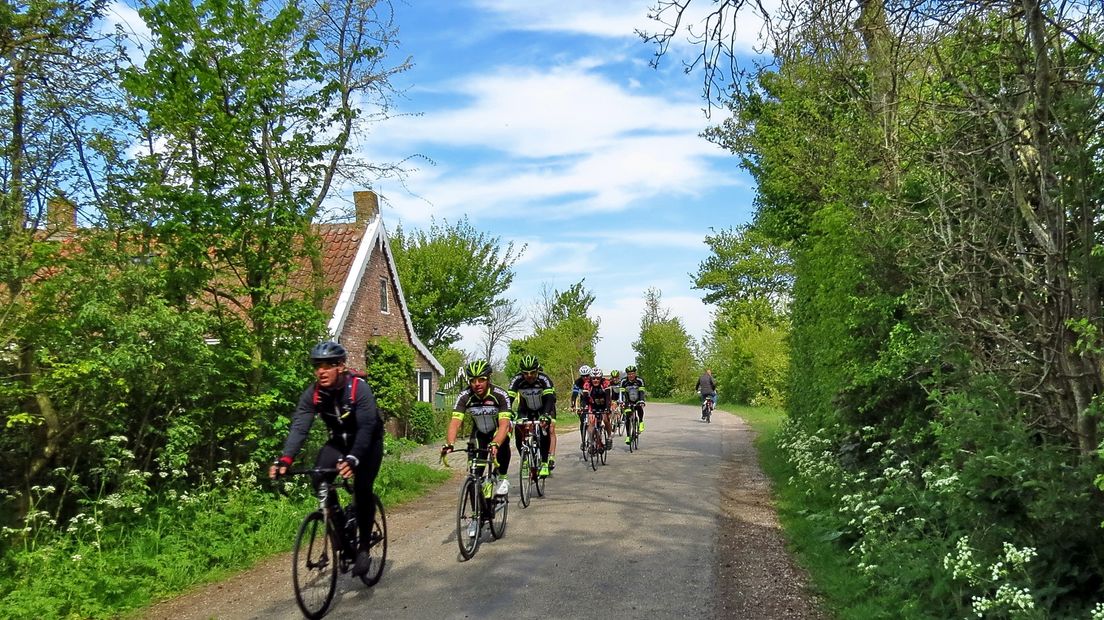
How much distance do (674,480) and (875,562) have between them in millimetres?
6673

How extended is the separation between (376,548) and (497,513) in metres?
1.93

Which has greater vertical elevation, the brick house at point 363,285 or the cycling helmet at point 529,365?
the brick house at point 363,285

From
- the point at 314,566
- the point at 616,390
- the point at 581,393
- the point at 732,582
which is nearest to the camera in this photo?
the point at 314,566

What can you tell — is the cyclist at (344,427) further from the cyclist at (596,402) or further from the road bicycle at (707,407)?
the road bicycle at (707,407)

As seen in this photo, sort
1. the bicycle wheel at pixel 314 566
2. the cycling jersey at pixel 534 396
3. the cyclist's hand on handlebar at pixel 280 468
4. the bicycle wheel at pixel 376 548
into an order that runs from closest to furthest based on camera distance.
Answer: the cyclist's hand on handlebar at pixel 280 468, the bicycle wheel at pixel 314 566, the bicycle wheel at pixel 376 548, the cycling jersey at pixel 534 396

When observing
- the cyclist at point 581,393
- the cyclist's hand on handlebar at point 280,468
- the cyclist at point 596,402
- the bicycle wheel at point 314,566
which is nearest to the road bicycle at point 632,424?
the cyclist at point 596,402

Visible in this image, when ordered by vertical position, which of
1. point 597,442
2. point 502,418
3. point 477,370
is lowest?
point 597,442

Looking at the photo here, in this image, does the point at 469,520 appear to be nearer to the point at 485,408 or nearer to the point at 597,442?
the point at 485,408

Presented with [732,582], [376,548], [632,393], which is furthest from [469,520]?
[632,393]

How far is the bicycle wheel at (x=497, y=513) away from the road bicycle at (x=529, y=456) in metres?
1.67

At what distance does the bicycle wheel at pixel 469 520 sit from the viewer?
294 inches

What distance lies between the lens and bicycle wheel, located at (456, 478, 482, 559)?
24.5ft

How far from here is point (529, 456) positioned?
1087 centimetres

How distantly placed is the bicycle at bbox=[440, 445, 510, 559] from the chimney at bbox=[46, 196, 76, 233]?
4765 millimetres
